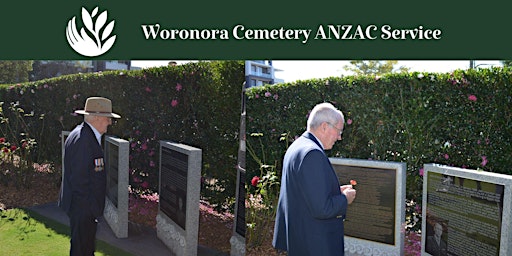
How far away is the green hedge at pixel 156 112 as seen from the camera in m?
4.87

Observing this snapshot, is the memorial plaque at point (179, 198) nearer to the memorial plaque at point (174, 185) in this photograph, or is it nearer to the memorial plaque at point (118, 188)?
the memorial plaque at point (174, 185)

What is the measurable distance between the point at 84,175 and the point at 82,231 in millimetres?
633

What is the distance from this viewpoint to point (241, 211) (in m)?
4.14

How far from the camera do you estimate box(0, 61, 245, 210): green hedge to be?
487 centimetres

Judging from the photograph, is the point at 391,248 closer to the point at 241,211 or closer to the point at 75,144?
the point at 241,211

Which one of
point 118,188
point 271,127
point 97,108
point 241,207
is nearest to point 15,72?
point 118,188

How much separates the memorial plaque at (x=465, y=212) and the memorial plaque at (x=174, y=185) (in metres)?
2.43

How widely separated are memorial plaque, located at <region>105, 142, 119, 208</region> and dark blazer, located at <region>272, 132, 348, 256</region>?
114 inches

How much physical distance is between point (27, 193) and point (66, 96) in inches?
76.7

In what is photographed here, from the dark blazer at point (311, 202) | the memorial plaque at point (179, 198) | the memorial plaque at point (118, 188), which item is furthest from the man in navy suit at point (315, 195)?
the memorial plaque at point (118, 188)

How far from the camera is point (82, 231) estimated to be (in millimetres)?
3982

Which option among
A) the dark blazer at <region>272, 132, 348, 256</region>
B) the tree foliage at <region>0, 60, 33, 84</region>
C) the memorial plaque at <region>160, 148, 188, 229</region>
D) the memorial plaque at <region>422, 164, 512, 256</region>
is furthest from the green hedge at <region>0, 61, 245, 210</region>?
the tree foliage at <region>0, 60, 33, 84</region>

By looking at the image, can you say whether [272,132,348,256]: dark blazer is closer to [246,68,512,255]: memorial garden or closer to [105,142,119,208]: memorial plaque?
[246,68,512,255]: memorial garden

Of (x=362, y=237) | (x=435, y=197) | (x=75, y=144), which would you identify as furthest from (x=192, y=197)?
(x=435, y=197)
